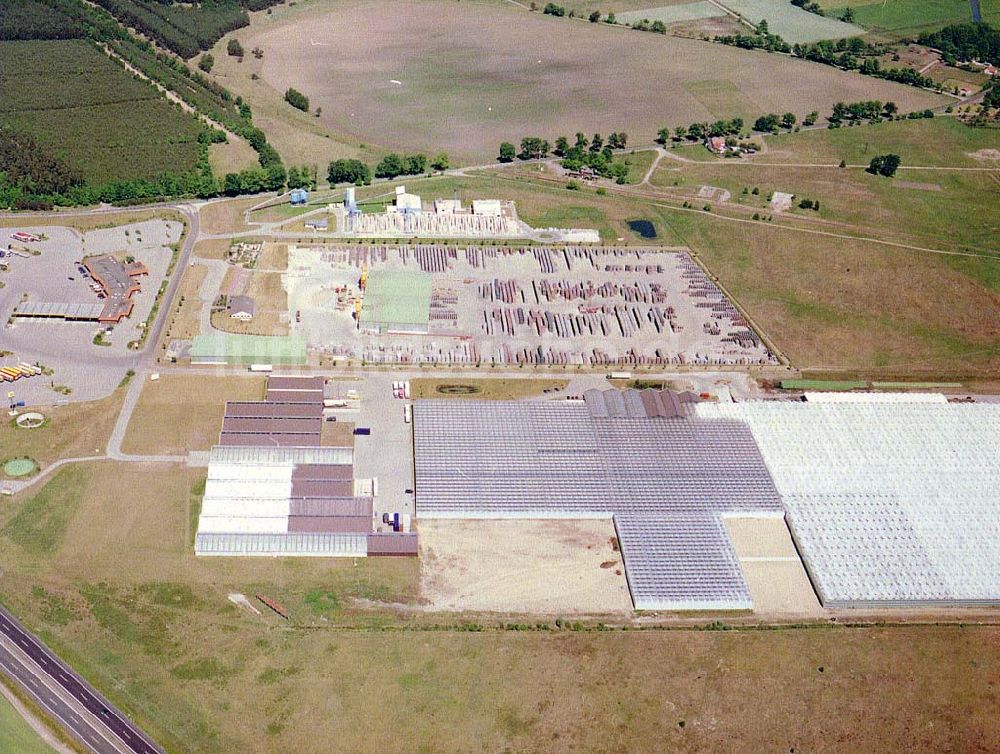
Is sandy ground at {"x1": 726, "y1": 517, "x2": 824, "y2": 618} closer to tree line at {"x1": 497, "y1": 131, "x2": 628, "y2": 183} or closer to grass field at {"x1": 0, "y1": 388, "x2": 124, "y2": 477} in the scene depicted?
grass field at {"x1": 0, "y1": 388, "x2": 124, "y2": 477}

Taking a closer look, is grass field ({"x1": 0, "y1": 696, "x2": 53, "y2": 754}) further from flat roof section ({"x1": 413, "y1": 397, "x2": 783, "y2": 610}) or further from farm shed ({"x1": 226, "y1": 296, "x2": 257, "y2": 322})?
farm shed ({"x1": 226, "y1": 296, "x2": 257, "y2": 322})

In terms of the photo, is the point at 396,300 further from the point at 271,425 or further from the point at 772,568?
the point at 772,568

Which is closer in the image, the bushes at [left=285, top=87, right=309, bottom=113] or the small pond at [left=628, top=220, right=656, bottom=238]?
the small pond at [left=628, top=220, right=656, bottom=238]

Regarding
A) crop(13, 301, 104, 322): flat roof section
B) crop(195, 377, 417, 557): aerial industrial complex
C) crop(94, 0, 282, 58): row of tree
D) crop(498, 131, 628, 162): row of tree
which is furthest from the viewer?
crop(94, 0, 282, 58): row of tree

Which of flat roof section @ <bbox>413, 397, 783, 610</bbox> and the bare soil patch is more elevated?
the bare soil patch

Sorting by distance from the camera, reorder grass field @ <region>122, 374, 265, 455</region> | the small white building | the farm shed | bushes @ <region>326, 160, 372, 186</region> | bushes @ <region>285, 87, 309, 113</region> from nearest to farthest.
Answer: grass field @ <region>122, 374, 265, 455</region>
the farm shed
the small white building
bushes @ <region>326, 160, 372, 186</region>
bushes @ <region>285, 87, 309, 113</region>

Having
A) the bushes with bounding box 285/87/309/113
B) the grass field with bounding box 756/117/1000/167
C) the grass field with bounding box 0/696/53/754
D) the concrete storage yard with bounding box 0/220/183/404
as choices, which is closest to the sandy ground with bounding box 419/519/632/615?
the grass field with bounding box 0/696/53/754

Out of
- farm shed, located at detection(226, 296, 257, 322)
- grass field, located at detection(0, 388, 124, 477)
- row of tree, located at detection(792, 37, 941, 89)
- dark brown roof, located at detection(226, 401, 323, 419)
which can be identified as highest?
row of tree, located at detection(792, 37, 941, 89)

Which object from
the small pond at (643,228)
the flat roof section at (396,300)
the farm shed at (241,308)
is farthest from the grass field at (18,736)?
the small pond at (643,228)
